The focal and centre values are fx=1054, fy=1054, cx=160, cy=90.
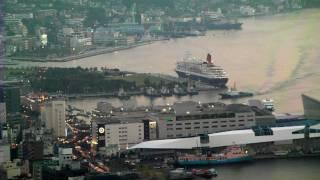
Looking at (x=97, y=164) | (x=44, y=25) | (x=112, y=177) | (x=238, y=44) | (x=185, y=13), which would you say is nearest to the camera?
(x=112, y=177)

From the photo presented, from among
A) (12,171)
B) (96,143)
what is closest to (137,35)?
(96,143)

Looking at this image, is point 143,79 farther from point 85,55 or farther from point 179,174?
point 179,174

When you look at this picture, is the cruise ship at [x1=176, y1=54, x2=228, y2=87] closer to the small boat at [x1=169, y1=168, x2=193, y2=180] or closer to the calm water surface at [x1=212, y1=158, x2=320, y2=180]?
the calm water surface at [x1=212, y1=158, x2=320, y2=180]

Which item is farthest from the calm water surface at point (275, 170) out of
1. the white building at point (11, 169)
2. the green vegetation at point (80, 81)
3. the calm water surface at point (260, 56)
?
the green vegetation at point (80, 81)

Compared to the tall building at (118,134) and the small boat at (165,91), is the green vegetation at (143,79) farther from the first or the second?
the tall building at (118,134)

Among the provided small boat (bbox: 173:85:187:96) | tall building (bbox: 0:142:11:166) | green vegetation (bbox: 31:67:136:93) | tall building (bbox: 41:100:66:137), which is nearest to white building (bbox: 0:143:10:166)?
tall building (bbox: 0:142:11:166)

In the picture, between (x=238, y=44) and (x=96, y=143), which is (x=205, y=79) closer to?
(x=238, y=44)

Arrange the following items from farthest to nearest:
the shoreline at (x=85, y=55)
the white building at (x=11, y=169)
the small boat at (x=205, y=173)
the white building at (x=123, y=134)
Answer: the shoreline at (x=85, y=55) < the white building at (x=123, y=134) < the small boat at (x=205, y=173) < the white building at (x=11, y=169)

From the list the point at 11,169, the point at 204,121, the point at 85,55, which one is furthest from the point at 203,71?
the point at 11,169
